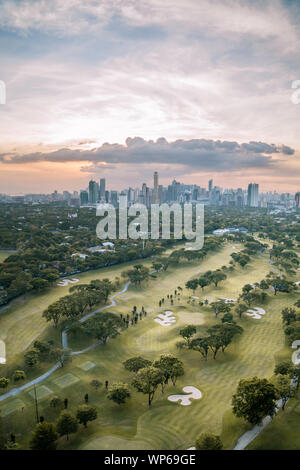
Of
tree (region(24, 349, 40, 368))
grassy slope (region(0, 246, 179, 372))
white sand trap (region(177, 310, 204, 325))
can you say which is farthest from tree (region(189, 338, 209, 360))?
grassy slope (region(0, 246, 179, 372))

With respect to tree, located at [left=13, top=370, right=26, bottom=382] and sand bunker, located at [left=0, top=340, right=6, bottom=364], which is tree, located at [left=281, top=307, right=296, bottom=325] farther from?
sand bunker, located at [left=0, top=340, right=6, bottom=364]

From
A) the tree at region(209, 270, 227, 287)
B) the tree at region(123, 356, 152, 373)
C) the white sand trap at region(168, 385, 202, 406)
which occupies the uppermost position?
the tree at region(209, 270, 227, 287)

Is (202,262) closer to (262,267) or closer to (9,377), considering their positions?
(262,267)

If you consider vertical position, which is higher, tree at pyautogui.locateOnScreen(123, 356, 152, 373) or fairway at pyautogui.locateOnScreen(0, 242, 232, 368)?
tree at pyautogui.locateOnScreen(123, 356, 152, 373)

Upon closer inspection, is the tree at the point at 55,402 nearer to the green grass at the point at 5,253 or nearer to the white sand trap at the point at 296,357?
the white sand trap at the point at 296,357

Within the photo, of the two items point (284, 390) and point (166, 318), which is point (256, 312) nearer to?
point (166, 318)

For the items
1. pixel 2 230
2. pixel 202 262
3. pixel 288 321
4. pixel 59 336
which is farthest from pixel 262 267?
pixel 2 230
